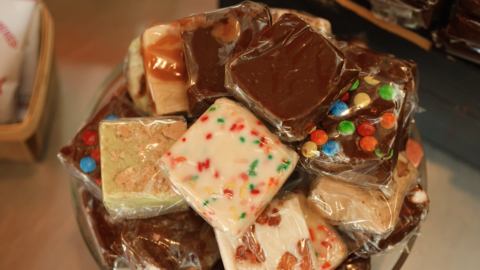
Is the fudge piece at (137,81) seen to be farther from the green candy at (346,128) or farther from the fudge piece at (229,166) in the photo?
the green candy at (346,128)

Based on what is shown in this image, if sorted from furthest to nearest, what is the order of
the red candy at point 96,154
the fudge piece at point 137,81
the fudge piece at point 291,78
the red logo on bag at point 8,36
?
the red logo on bag at point 8,36, the fudge piece at point 137,81, the red candy at point 96,154, the fudge piece at point 291,78

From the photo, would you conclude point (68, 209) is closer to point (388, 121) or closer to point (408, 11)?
point (388, 121)

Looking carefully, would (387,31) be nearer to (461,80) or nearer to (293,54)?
(461,80)

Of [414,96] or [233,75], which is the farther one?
[414,96]

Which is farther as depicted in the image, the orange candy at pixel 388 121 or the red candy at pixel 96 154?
the red candy at pixel 96 154

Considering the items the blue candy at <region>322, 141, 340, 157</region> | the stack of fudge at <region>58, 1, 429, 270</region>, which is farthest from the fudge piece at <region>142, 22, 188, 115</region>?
the blue candy at <region>322, 141, 340, 157</region>

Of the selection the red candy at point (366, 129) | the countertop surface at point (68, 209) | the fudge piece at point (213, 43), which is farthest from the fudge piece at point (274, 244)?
the countertop surface at point (68, 209)

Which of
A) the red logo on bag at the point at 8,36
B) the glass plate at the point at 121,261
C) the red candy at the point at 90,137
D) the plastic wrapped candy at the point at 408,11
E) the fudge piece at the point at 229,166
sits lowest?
the glass plate at the point at 121,261

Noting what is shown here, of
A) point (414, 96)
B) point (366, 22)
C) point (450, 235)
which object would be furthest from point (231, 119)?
point (450, 235)
